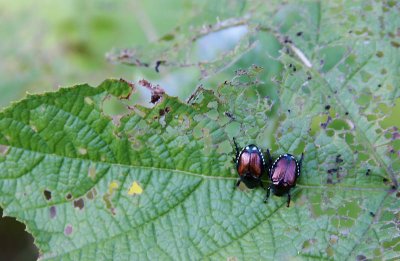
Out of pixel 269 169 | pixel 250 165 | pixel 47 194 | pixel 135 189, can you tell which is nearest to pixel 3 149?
pixel 47 194

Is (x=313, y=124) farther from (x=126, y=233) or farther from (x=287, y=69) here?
(x=126, y=233)

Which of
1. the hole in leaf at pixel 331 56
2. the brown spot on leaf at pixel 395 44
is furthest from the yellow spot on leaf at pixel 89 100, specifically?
the brown spot on leaf at pixel 395 44

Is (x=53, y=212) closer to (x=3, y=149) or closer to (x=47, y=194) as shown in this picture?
(x=47, y=194)

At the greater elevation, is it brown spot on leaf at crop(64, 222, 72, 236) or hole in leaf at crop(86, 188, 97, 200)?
hole in leaf at crop(86, 188, 97, 200)

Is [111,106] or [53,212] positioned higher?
[111,106]

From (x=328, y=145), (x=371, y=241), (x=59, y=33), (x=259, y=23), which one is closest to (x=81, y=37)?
(x=59, y=33)

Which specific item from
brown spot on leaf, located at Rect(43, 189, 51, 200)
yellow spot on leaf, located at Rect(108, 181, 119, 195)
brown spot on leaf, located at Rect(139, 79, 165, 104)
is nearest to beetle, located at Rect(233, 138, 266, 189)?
brown spot on leaf, located at Rect(139, 79, 165, 104)

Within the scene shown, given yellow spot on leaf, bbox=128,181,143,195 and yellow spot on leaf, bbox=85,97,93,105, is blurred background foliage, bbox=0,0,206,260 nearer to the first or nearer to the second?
yellow spot on leaf, bbox=85,97,93,105
